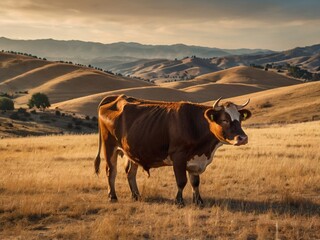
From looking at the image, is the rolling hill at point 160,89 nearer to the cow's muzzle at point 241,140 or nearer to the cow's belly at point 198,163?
the cow's belly at point 198,163

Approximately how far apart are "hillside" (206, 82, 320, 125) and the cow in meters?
45.7

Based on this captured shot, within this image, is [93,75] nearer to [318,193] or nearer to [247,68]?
[247,68]

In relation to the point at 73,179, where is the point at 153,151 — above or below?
above

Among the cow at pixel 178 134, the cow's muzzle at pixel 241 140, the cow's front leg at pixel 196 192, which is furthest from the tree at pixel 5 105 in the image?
the cow's muzzle at pixel 241 140

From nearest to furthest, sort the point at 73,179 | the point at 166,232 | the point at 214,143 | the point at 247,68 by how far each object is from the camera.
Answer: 1. the point at 166,232
2. the point at 214,143
3. the point at 73,179
4. the point at 247,68

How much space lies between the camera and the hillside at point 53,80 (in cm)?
13707

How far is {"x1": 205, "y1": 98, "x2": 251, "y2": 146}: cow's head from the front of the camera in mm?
8832

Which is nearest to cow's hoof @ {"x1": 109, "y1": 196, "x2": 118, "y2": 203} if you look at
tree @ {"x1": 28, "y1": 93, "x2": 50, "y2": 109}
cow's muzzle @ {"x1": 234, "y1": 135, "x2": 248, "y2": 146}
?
cow's muzzle @ {"x1": 234, "y1": 135, "x2": 248, "y2": 146}

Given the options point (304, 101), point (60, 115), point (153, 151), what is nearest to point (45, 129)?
point (60, 115)

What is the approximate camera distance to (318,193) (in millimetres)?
10852

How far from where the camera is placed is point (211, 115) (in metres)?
9.04

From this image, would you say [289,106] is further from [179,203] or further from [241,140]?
[241,140]

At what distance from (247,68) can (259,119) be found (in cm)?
14168

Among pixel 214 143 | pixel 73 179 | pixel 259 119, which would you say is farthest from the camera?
pixel 259 119
